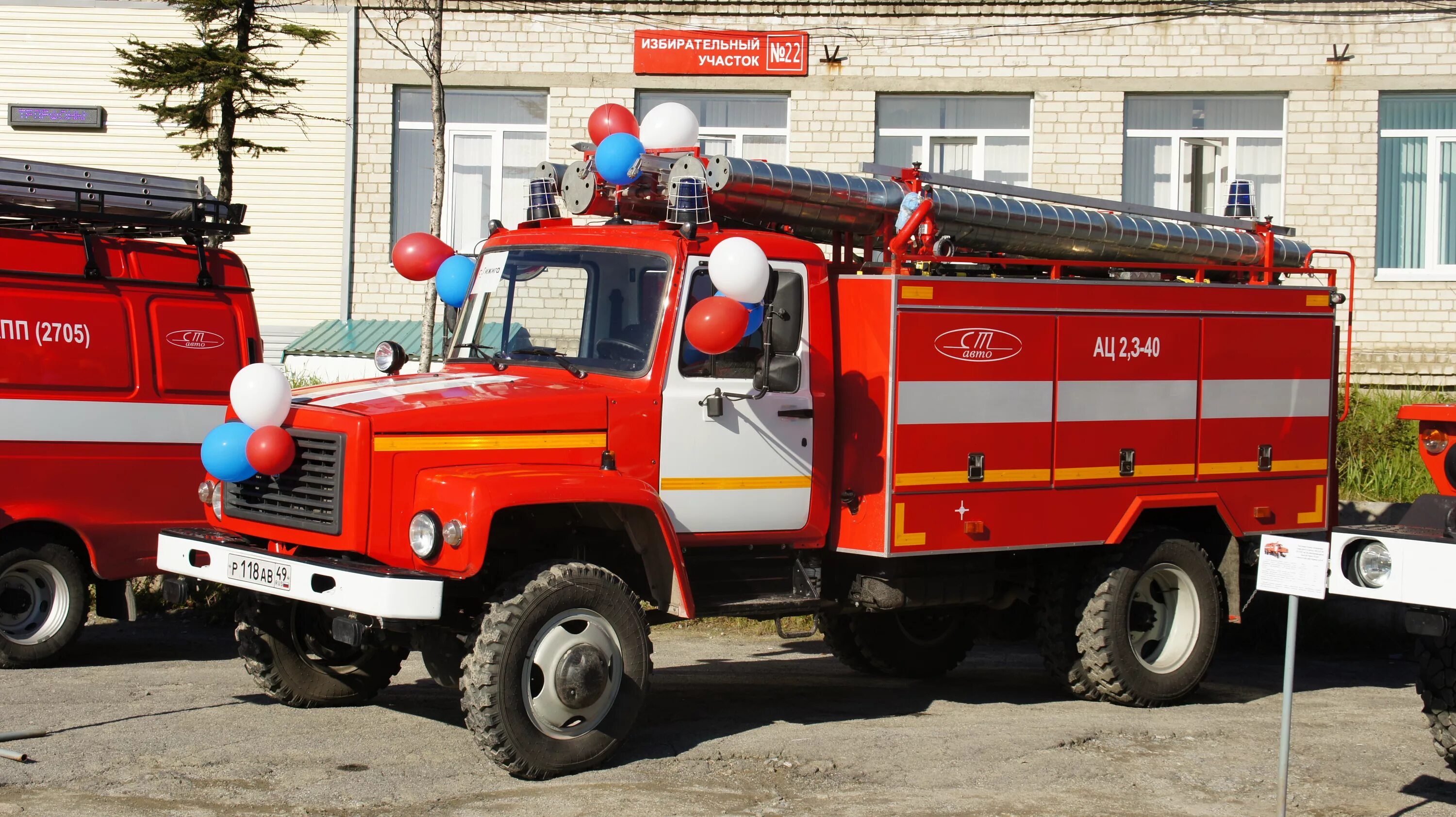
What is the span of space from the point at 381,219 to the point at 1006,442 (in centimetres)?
1273

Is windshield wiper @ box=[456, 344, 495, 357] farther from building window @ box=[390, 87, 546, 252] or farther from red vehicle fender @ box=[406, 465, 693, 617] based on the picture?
building window @ box=[390, 87, 546, 252]

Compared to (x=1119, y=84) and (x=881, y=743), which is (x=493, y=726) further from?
(x=1119, y=84)

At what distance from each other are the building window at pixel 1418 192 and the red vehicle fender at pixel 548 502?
14706 mm

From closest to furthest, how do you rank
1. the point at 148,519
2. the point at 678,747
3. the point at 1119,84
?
the point at 678,747 → the point at 148,519 → the point at 1119,84

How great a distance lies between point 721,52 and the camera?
19.3 metres

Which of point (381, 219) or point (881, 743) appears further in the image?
point (381, 219)

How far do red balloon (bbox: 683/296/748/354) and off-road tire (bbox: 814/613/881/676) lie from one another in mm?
3097

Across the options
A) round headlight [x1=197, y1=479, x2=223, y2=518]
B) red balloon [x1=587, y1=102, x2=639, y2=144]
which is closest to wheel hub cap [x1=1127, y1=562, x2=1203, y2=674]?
red balloon [x1=587, y1=102, x2=639, y2=144]

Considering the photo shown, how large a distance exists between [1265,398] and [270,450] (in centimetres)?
599

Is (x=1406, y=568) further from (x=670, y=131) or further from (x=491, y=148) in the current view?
(x=491, y=148)

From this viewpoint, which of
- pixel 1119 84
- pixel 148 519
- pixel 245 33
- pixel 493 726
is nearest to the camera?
pixel 493 726

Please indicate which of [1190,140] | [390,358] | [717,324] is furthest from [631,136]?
[1190,140]

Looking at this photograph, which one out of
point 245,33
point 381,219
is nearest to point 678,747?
point 245,33

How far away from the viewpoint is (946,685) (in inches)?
392
